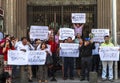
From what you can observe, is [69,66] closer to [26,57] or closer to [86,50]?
[86,50]

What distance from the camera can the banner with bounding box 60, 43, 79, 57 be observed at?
1661 cm

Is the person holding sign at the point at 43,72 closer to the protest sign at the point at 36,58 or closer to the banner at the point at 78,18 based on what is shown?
the protest sign at the point at 36,58

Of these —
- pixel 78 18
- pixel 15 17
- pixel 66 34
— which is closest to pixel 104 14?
pixel 78 18

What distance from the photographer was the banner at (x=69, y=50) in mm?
16609

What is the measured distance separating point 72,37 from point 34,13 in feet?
12.1

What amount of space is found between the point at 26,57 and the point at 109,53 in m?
3.34

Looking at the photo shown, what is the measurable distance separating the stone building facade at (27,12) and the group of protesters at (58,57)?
Answer: 239 cm

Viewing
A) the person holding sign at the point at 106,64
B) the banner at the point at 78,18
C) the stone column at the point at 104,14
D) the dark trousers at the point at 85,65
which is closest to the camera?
the person holding sign at the point at 106,64

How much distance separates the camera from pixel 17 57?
628 inches

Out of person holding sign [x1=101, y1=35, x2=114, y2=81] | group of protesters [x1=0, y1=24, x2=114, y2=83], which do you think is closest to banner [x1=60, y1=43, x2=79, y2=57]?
group of protesters [x1=0, y1=24, x2=114, y2=83]

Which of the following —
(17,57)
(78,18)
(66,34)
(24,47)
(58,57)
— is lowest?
(58,57)

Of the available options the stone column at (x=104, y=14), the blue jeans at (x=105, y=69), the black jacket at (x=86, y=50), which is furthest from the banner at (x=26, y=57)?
the stone column at (x=104, y=14)

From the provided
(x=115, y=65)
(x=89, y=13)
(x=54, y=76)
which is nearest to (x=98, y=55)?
(x=115, y=65)

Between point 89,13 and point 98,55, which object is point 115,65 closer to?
point 98,55
